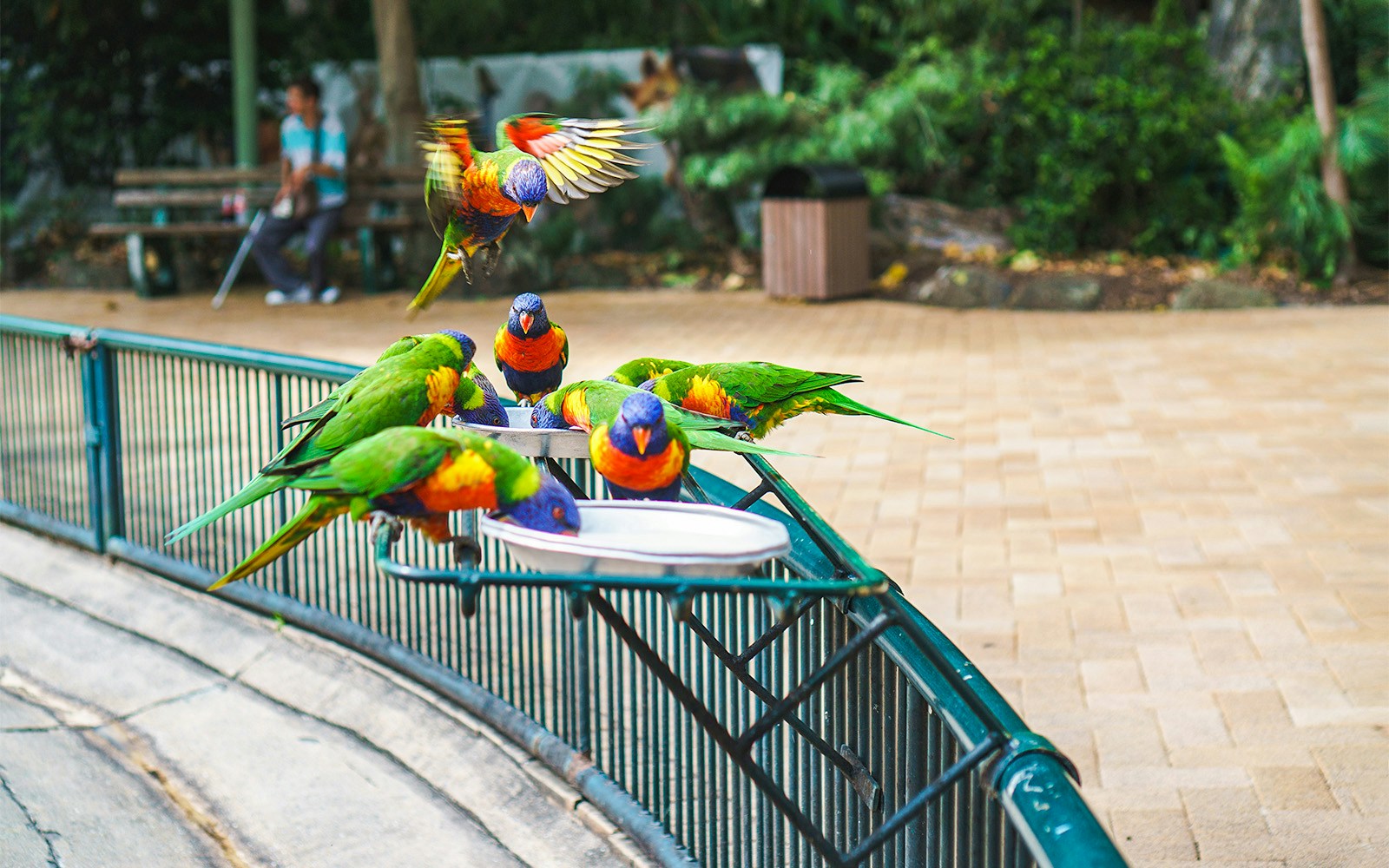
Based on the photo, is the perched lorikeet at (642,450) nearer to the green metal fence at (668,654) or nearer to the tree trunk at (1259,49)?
Answer: the green metal fence at (668,654)

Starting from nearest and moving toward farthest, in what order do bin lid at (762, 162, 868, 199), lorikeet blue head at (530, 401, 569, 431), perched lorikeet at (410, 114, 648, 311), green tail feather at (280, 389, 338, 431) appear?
green tail feather at (280, 389, 338, 431)
lorikeet blue head at (530, 401, 569, 431)
perched lorikeet at (410, 114, 648, 311)
bin lid at (762, 162, 868, 199)

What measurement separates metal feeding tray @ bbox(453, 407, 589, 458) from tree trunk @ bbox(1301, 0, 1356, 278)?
32.1 ft

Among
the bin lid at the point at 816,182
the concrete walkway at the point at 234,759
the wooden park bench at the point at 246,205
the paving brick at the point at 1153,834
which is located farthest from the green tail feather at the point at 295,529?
the wooden park bench at the point at 246,205

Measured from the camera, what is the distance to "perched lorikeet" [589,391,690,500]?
1697mm

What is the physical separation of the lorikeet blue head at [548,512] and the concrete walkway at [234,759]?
1.66 meters

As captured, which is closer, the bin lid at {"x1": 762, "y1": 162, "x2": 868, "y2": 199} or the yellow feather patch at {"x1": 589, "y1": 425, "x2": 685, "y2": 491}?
the yellow feather patch at {"x1": 589, "y1": 425, "x2": 685, "y2": 491}

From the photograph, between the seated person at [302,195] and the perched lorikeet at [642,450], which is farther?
the seated person at [302,195]

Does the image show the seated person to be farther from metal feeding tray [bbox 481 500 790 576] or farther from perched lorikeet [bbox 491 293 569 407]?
metal feeding tray [bbox 481 500 790 576]

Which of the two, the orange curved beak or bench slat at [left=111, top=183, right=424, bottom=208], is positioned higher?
bench slat at [left=111, top=183, right=424, bottom=208]

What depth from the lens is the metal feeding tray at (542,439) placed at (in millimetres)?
1968

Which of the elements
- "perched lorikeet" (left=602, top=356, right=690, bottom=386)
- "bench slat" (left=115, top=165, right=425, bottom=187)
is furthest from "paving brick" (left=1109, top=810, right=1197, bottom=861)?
"bench slat" (left=115, top=165, right=425, bottom=187)

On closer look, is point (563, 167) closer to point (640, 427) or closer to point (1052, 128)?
point (640, 427)

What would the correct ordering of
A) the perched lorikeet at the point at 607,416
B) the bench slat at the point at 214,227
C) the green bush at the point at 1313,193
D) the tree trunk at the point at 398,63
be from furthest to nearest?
the tree trunk at the point at 398,63 < the bench slat at the point at 214,227 < the green bush at the point at 1313,193 < the perched lorikeet at the point at 607,416

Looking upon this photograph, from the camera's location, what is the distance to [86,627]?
15.2 ft
